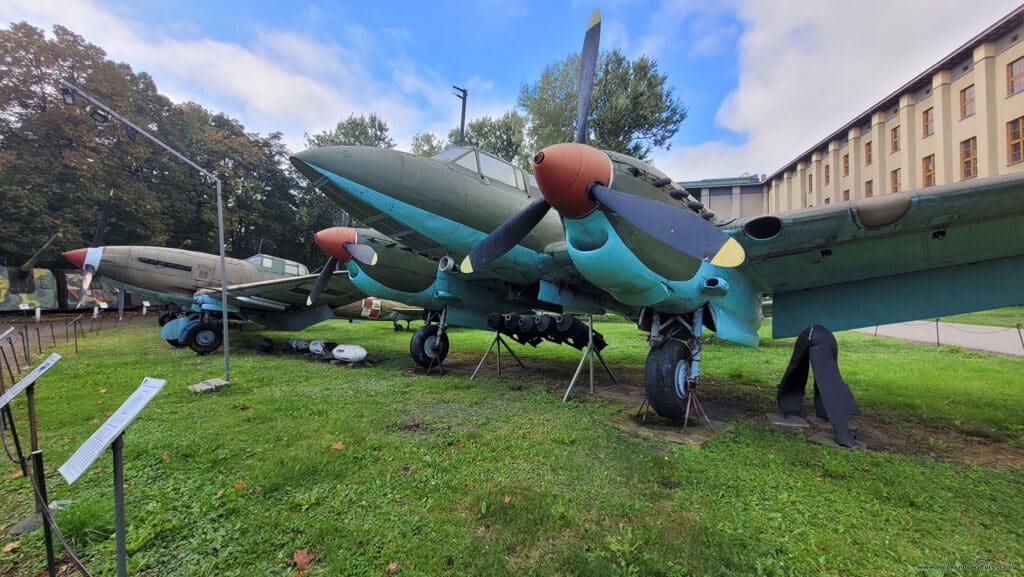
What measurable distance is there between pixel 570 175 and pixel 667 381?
2.65 meters

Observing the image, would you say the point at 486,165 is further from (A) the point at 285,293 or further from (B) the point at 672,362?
(A) the point at 285,293

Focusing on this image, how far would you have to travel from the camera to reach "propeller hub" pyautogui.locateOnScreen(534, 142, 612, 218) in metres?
3.63

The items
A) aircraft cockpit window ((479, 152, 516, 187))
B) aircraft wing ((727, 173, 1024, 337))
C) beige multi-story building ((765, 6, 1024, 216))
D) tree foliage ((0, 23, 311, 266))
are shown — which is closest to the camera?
aircraft wing ((727, 173, 1024, 337))

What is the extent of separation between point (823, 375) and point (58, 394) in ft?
34.2

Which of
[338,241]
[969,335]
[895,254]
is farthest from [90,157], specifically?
[969,335]

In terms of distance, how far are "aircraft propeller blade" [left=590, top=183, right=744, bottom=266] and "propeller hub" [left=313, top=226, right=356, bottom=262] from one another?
5981 millimetres

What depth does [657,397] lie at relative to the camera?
14.8 feet

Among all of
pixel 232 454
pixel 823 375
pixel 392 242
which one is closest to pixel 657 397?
pixel 823 375

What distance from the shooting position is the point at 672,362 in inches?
180

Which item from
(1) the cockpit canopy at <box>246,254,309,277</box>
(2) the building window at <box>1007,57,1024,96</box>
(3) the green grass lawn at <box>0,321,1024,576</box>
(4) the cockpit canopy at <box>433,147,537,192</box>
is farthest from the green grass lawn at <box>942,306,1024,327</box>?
(1) the cockpit canopy at <box>246,254,309,277</box>

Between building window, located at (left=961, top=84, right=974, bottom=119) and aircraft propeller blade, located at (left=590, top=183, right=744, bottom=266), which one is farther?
building window, located at (left=961, top=84, right=974, bottom=119)

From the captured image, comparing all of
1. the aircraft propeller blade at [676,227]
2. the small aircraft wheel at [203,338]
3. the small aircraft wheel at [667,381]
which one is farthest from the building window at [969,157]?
the small aircraft wheel at [203,338]

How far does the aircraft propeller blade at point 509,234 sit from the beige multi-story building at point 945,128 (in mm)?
27299

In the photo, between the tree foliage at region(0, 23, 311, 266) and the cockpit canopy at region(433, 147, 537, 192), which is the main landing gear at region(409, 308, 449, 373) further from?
the tree foliage at region(0, 23, 311, 266)
